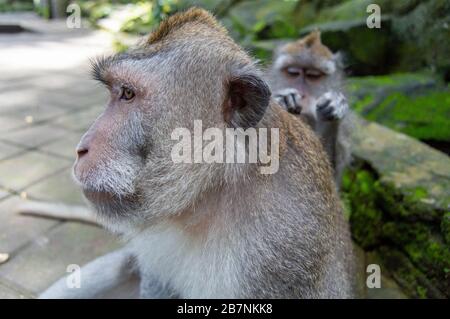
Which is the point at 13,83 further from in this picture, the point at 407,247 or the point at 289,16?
the point at 407,247

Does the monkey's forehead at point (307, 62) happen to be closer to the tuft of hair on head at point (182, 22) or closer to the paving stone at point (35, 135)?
the tuft of hair on head at point (182, 22)

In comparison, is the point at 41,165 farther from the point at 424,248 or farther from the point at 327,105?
the point at 424,248

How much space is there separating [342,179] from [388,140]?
1.81 feet

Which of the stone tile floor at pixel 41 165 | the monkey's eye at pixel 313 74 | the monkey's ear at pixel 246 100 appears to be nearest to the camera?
the monkey's ear at pixel 246 100

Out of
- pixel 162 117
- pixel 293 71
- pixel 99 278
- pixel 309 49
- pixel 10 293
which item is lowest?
pixel 10 293

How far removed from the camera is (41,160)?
4.83 meters

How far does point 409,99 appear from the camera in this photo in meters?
5.36

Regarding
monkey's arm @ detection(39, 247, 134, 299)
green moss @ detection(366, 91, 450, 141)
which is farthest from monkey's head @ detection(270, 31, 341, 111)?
monkey's arm @ detection(39, 247, 134, 299)

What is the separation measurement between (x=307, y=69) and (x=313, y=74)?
8 cm

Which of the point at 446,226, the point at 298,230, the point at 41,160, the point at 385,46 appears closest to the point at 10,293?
the point at 298,230

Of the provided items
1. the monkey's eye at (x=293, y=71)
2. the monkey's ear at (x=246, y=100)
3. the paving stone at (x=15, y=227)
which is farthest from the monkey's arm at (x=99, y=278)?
the monkey's eye at (x=293, y=71)

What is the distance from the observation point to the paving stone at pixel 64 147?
503cm

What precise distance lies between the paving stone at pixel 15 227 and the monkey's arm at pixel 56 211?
5 cm

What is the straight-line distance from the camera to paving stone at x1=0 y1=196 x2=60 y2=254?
11.2ft
